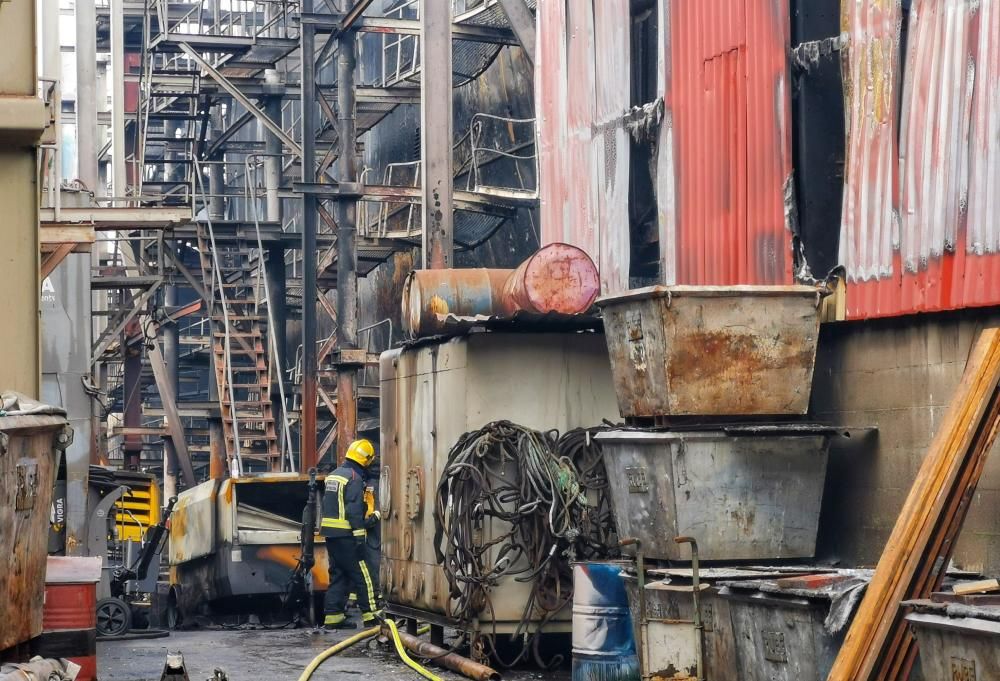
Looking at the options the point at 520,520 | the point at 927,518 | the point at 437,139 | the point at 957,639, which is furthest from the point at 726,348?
the point at 437,139

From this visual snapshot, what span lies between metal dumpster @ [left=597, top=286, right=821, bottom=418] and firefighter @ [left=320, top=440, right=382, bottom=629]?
6069 millimetres

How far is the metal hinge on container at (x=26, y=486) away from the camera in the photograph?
8.20m

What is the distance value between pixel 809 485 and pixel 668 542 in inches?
41.4

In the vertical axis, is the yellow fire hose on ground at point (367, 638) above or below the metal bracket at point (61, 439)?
below

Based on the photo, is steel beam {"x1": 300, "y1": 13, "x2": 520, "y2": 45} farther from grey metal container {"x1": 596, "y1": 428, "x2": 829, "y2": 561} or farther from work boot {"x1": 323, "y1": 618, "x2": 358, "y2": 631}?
grey metal container {"x1": 596, "y1": 428, "x2": 829, "y2": 561}

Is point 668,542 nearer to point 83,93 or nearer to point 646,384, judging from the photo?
point 646,384

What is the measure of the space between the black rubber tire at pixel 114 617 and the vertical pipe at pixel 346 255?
5.47 meters

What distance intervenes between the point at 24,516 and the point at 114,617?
8.39 m

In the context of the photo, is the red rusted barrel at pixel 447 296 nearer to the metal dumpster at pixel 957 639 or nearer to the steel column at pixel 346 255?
the metal dumpster at pixel 957 639

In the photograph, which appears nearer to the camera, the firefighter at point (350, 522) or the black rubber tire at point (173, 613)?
the firefighter at point (350, 522)

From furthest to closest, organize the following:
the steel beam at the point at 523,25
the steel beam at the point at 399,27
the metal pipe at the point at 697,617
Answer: the steel beam at the point at 399,27, the steel beam at the point at 523,25, the metal pipe at the point at 697,617

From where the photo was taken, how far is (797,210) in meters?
11.7

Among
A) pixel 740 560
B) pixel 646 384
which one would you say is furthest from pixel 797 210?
pixel 740 560

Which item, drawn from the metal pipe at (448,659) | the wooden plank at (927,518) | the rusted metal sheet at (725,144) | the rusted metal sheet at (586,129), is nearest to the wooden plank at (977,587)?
the wooden plank at (927,518)
